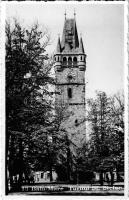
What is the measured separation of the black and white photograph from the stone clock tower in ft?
0.05

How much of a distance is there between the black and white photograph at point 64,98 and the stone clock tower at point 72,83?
0.05ft

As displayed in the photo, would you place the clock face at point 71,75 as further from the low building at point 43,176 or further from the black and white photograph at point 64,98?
the low building at point 43,176

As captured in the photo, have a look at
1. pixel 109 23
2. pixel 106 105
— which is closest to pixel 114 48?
pixel 109 23

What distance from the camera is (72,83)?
24.2 feet

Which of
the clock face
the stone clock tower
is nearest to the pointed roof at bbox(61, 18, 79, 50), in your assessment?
the stone clock tower

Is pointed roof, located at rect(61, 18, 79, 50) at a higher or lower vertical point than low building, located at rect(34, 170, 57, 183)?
higher

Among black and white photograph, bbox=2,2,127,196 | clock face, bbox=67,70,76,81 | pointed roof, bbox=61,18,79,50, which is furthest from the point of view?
clock face, bbox=67,70,76,81

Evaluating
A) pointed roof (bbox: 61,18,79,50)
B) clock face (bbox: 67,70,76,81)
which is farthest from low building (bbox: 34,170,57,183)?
pointed roof (bbox: 61,18,79,50)

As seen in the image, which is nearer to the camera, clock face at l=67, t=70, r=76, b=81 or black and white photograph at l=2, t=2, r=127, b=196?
black and white photograph at l=2, t=2, r=127, b=196

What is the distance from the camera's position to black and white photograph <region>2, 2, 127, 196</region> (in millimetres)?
7086

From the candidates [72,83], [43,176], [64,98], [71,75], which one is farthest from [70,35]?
[43,176]

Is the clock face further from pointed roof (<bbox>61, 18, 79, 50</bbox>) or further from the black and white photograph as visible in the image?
pointed roof (<bbox>61, 18, 79, 50</bbox>)

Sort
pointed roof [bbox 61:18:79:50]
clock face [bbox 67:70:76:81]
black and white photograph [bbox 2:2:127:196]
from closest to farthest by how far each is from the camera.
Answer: black and white photograph [bbox 2:2:127:196]
pointed roof [bbox 61:18:79:50]
clock face [bbox 67:70:76:81]

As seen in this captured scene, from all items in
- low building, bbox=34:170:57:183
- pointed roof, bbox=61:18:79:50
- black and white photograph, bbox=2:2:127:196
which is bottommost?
low building, bbox=34:170:57:183
